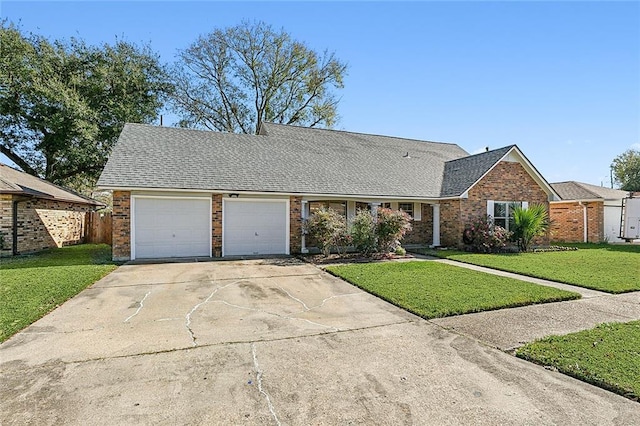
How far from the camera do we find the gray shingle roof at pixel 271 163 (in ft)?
40.1

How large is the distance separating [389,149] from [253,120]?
1402 centimetres

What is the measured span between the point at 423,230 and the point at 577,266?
21.5 feet

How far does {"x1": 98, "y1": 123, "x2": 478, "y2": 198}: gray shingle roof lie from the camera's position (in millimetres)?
12234

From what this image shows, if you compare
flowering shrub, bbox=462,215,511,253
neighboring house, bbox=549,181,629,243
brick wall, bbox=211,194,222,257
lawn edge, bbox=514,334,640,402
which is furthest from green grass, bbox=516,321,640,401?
neighboring house, bbox=549,181,629,243

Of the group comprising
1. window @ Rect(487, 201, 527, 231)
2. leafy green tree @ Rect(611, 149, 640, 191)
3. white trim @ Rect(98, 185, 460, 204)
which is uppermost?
leafy green tree @ Rect(611, 149, 640, 191)

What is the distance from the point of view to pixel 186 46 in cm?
2697

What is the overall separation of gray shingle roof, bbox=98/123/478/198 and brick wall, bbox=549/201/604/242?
7.73 m

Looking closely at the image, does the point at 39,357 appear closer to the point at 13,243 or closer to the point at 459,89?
the point at 13,243

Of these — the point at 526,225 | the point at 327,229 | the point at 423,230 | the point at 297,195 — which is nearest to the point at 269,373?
the point at 327,229

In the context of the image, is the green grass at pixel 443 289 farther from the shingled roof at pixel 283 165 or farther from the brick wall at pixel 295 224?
the shingled roof at pixel 283 165

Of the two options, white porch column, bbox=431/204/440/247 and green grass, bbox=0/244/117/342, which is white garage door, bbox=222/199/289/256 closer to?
green grass, bbox=0/244/117/342

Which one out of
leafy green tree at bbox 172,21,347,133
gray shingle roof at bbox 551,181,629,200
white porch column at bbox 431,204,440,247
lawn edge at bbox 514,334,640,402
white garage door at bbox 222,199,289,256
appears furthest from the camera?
leafy green tree at bbox 172,21,347,133

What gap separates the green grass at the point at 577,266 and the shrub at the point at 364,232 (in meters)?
2.87

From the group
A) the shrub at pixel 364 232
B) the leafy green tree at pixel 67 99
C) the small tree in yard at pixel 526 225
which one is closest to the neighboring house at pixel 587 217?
the small tree in yard at pixel 526 225
